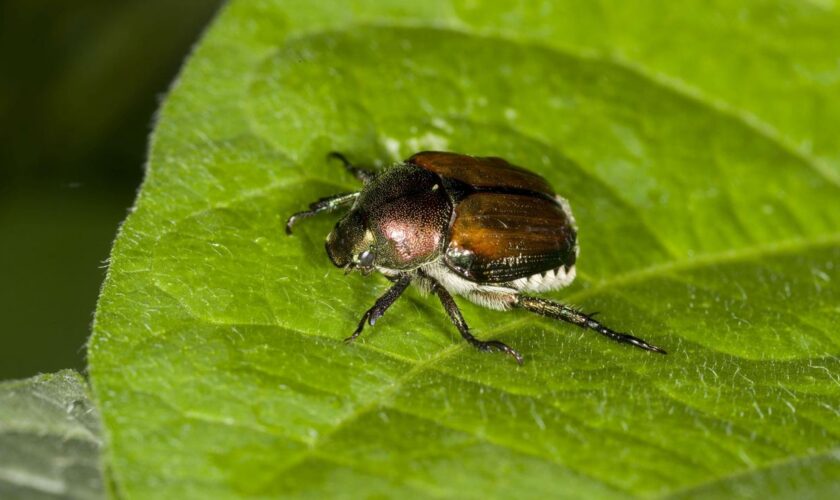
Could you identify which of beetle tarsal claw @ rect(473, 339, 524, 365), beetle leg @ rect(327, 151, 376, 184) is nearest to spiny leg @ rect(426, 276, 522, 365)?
beetle tarsal claw @ rect(473, 339, 524, 365)

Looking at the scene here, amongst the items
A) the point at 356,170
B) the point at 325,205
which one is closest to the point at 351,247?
the point at 325,205

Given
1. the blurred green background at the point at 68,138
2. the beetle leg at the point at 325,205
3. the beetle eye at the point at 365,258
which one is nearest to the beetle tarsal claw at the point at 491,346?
the beetle eye at the point at 365,258

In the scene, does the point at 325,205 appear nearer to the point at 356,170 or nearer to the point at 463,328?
the point at 356,170

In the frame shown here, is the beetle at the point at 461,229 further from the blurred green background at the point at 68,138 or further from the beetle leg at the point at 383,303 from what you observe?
the blurred green background at the point at 68,138

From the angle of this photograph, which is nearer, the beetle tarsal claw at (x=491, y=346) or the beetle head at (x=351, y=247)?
the beetle tarsal claw at (x=491, y=346)

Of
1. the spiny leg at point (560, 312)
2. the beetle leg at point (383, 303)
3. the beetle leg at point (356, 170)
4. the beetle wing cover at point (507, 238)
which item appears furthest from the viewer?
the beetle leg at point (356, 170)

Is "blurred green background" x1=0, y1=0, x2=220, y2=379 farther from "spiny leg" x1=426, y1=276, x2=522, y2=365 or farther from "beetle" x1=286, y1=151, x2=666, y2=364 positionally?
"spiny leg" x1=426, y1=276, x2=522, y2=365
